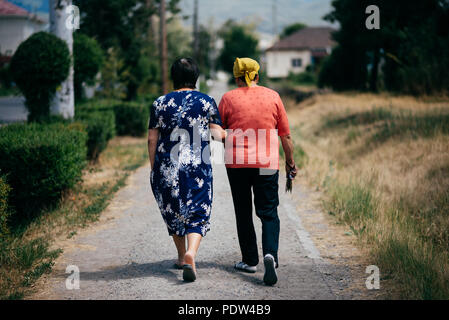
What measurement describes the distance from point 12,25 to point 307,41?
2165 inches

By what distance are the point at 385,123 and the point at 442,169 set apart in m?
4.76

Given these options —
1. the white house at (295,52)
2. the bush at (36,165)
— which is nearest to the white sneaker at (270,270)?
the bush at (36,165)

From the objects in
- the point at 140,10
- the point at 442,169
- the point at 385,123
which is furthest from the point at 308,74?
the point at 442,169

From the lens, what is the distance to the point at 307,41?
277ft

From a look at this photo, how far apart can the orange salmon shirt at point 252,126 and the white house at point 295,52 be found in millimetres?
78456

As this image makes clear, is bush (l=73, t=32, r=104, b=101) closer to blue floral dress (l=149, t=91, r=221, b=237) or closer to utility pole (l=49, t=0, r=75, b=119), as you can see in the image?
utility pole (l=49, t=0, r=75, b=119)

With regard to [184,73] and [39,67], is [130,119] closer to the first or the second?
[39,67]

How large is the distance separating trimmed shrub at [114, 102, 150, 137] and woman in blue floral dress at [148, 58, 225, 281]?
12547 millimetres

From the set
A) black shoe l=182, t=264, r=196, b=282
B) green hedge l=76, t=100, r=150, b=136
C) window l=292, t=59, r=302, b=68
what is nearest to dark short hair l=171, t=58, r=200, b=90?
black shoe l=182, t=264, r=196, b=282

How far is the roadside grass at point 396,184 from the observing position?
199 inches

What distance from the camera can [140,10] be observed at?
2356 cm

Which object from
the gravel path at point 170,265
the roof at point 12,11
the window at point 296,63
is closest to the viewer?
the gravel path at point 170,265

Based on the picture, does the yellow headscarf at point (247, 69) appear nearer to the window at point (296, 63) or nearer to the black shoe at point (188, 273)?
the black shoe at point (188, 273)
